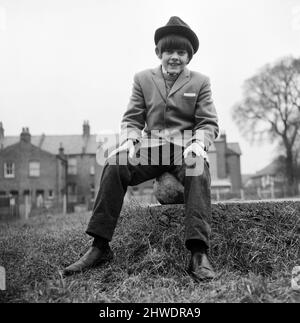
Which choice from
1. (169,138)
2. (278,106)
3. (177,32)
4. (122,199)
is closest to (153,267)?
(122,199)

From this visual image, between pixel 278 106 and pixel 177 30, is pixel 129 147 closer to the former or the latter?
pixel 177 30

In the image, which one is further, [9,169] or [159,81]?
[9,169]

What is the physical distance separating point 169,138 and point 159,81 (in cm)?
54

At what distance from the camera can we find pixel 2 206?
59.1 ft

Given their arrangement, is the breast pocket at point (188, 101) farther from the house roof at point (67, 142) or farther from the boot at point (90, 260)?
the house roof at point (67, 142)

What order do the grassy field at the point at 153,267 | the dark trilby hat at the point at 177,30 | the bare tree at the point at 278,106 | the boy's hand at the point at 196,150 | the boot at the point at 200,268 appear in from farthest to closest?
the bare tree at the point at 278,106
the dark trilby hat at the point at 177,30
the boy's hand at the point at 196,150
the boot at the point at 200,268
the grassy field at the point at 153,267

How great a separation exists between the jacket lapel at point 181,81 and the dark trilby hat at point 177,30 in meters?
0.28

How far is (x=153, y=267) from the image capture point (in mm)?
2746

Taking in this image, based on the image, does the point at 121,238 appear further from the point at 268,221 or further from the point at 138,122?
the point at 268,221

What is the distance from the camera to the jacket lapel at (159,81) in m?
3.28

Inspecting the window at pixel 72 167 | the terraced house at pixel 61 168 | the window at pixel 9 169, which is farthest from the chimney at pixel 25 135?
the window at pixel 72 167

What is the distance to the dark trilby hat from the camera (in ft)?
10.3

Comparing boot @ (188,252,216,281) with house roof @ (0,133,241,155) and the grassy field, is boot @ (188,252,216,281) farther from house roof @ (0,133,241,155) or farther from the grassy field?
house roof @ (0,133,241,155)
